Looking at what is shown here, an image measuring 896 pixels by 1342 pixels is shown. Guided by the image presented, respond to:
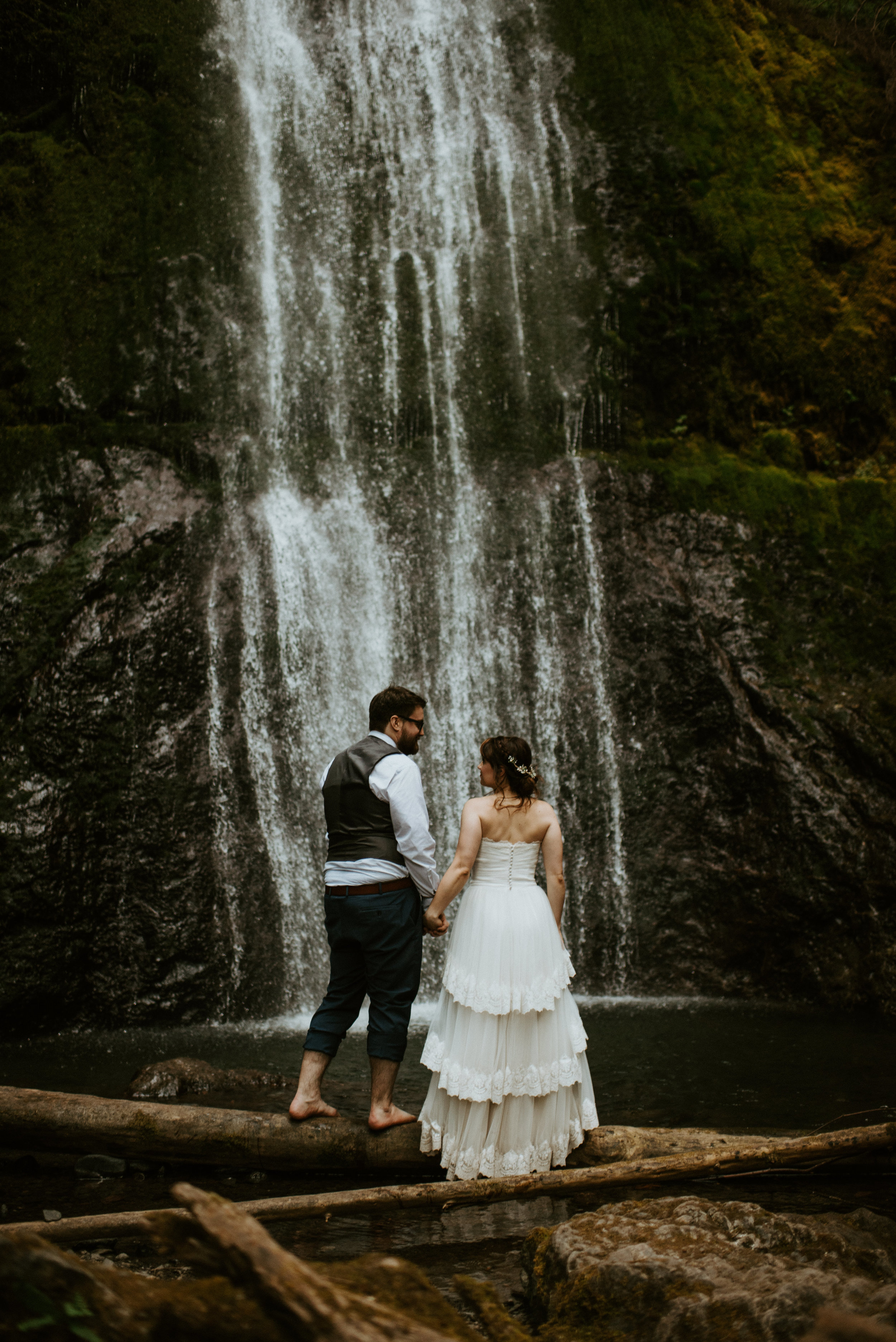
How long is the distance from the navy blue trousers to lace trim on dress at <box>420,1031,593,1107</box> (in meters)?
0.32

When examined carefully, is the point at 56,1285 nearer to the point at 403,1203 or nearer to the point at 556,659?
the point at 403,1203

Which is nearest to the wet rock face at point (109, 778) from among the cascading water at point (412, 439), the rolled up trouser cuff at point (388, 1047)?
the cascading water at point (412, 439)

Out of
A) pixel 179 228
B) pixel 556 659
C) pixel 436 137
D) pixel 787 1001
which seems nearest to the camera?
pixel 787 1001

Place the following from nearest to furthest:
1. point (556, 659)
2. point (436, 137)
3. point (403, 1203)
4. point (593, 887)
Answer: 1. point (403, 1203)
2. point (593, 887)
3. point (556, 659)
4. point (436, 137)

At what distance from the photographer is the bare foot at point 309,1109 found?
14.0 ft

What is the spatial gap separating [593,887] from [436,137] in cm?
1008

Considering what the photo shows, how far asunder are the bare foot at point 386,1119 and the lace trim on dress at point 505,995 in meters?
0.58

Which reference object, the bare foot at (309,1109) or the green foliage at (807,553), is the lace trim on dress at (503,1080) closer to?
the bare foot at (309,1109)

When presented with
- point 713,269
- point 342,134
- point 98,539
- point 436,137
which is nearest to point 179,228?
point 342,134

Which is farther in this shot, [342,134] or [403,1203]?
[342,134]

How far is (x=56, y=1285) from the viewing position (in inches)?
70.9

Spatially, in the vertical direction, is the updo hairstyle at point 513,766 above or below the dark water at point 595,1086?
above

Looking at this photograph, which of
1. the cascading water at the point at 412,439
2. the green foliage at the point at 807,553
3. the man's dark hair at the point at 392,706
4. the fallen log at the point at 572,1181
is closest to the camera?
the fallen log at the point at 572,1181

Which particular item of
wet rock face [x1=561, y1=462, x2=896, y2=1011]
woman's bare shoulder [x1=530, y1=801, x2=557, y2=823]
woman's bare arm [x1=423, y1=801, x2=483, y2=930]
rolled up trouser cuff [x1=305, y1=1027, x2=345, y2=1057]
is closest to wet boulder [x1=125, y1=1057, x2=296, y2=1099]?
rolled up trouser cuff [x1=305, y1=1027, x2=345, y2=1057]
